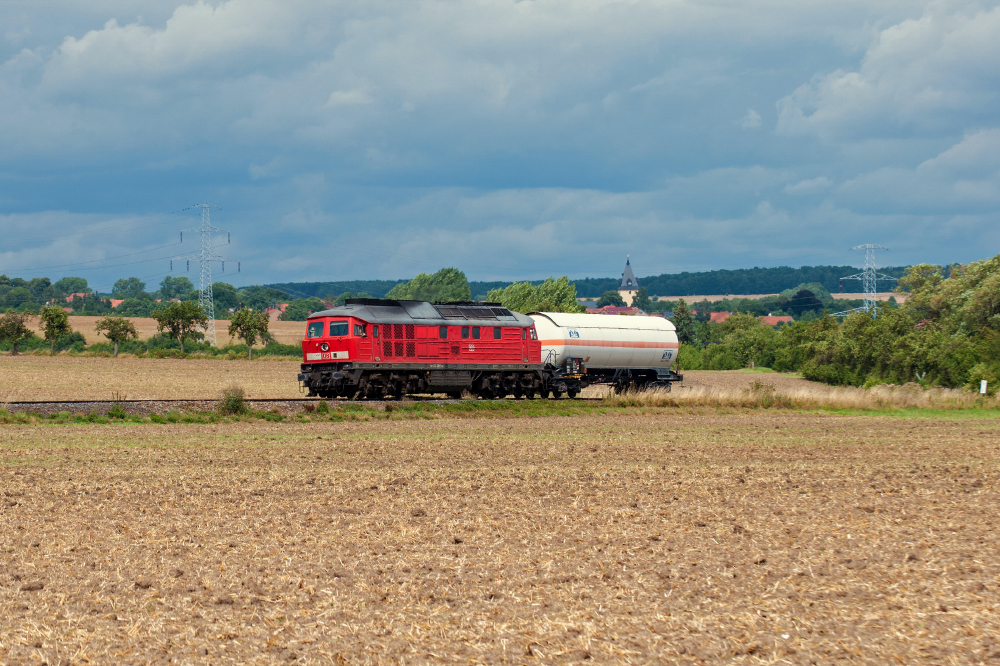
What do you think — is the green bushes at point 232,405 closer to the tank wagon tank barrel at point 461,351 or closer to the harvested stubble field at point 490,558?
the tank wagon tank barrel at point 461,351

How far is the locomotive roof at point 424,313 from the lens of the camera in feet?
132

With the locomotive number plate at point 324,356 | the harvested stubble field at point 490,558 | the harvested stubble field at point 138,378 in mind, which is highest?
the locomotive number plate at point 324,356

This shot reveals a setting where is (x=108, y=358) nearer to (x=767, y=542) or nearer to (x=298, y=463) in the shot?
(x=298, y=463)

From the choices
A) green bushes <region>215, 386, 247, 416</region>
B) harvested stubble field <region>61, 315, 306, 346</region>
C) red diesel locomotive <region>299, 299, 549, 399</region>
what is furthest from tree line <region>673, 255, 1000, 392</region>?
harvested stubble field <region>61, 315, 306, 346</region>

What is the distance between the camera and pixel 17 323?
83.4m

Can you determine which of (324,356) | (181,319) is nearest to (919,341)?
(324,356)

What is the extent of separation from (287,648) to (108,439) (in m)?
20.0

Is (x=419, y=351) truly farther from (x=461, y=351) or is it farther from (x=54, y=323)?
(x=54, y=323)

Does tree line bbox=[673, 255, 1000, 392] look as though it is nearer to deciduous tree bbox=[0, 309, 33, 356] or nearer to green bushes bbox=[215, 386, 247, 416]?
green bushes bbox=[215, 386, 247, 416]

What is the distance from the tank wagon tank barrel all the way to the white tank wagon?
0.05m

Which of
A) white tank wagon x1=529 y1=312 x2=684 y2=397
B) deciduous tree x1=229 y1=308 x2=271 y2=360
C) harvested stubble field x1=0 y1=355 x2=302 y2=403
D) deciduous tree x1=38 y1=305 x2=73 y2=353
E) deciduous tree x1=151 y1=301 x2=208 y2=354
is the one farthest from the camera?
deciduous tree x1=151 y1=301 x2=208 y2=354

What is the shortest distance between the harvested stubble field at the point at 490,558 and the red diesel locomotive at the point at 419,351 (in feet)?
53.5

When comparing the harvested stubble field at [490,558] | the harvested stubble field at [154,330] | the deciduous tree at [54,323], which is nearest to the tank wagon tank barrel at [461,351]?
the harvested stubble field at [490,558]

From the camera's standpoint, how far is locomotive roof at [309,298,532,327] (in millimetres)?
40344
